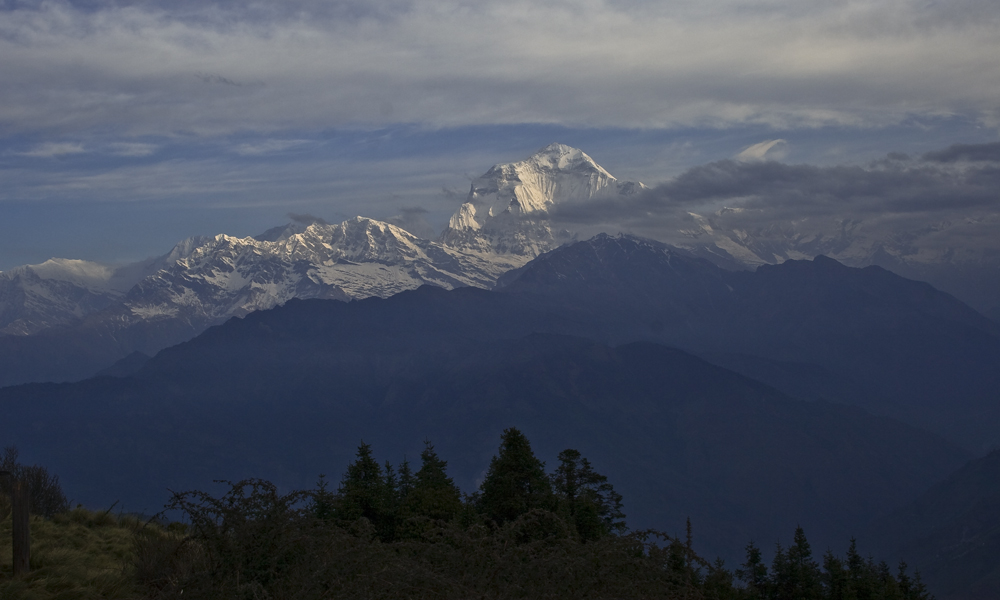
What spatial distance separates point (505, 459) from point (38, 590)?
83.8 feet

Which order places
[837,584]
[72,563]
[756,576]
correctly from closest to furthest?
1. [72,563]
2. [837,584]
3. [756,576]

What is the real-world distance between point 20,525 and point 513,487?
23935 mm

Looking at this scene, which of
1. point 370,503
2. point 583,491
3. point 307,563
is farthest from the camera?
point 583,491

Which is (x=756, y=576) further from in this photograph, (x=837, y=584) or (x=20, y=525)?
(x=20, y=525)

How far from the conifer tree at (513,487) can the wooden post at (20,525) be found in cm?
2069

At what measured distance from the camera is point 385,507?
36.8 meters

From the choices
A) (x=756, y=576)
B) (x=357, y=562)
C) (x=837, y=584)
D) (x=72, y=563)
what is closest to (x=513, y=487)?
(x=72, y=563)

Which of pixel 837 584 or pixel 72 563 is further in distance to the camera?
pixel 837 584

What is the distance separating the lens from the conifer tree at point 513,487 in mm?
35312

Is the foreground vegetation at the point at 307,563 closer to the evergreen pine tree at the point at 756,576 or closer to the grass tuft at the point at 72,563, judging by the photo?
the grass tuft at the point at 72,563

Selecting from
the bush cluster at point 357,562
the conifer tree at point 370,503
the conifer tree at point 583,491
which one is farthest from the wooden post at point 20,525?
the conifer tree at point 583,491

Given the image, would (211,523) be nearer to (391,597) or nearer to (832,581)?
(391,597)

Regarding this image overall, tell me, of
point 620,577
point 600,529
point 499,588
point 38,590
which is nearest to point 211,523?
point 38,590

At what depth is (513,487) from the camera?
37125 mm
